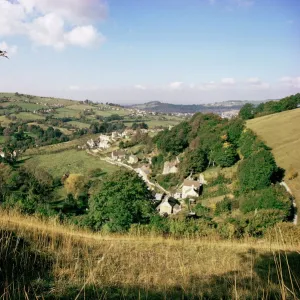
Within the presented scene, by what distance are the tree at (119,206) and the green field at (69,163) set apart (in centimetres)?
2890

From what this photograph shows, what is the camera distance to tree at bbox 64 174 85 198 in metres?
38.2

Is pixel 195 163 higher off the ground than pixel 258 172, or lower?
lower

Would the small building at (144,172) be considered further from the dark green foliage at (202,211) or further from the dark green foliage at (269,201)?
the dark green foliage at (269,201)

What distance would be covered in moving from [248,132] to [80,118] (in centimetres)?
8810

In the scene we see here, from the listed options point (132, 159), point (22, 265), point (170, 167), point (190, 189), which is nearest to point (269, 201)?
point (190, 189)

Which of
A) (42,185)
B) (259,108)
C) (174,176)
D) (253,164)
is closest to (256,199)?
(253,164)

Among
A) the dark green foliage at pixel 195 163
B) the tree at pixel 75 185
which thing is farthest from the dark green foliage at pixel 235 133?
the tree at pixel 75 185

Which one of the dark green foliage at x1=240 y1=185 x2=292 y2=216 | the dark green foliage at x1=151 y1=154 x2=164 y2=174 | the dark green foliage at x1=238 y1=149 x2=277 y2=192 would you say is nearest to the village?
the dark green foliage at x1=151 y1=154 x2=164 y2=174

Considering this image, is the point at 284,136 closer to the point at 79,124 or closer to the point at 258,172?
the point at 258,172

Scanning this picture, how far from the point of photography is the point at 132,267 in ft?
18.1

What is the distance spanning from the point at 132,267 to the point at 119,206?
1311cm

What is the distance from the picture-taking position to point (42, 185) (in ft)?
126

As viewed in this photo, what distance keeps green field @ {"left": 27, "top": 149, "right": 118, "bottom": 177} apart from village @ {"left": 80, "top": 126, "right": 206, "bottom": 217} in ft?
8.29

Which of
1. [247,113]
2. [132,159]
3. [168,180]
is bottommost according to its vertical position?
[168,180]
